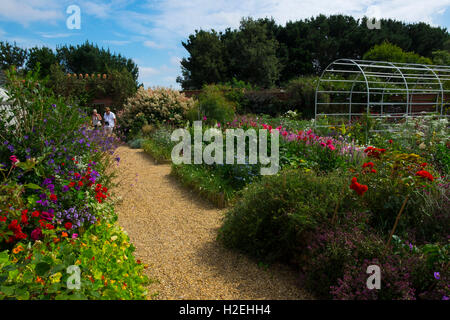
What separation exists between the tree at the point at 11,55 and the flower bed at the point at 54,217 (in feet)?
81.5

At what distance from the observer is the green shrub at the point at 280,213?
2.77 metres

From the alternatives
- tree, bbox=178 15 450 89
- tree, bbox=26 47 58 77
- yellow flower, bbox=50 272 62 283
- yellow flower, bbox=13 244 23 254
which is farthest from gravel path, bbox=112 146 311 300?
tree, bbox=26 47 58 77

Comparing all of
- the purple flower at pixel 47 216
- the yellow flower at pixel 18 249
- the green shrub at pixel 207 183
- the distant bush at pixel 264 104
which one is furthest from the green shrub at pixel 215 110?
the yellow flower at pixel 18 249

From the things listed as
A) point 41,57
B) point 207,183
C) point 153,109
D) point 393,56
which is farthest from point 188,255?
point 41,57

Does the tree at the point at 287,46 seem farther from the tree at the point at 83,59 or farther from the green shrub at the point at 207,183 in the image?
the green shrub at the point at 207,183

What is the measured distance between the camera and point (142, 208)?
4777mm

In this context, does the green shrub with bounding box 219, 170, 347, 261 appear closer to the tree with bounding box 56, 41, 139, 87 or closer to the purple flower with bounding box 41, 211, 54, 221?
the purple flower with bounding box 41, 211, 54, 221

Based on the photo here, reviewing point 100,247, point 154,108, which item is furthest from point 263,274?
point 154,108

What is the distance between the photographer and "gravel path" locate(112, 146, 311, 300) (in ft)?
8.51

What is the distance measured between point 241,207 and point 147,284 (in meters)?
1.19

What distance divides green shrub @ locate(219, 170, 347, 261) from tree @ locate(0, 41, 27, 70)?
26.9 m
